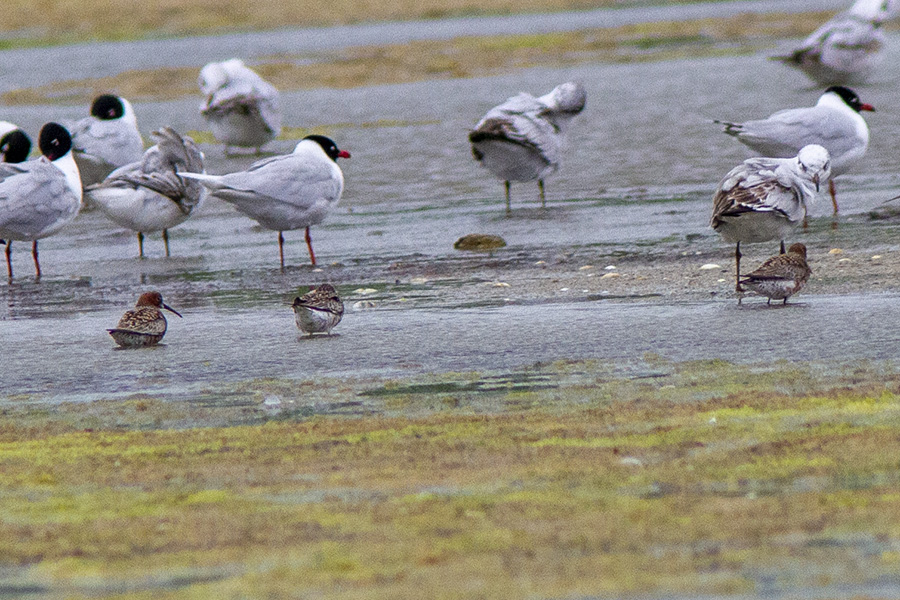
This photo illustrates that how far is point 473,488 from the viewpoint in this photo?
428cm

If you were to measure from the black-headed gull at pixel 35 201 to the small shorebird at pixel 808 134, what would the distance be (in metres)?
5.68

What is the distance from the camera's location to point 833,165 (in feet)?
38.3

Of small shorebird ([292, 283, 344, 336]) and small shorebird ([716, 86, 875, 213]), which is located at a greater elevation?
small shorebird ([716, 86, 875, 213])

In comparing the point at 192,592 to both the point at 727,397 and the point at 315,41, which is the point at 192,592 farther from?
the point at 315,41

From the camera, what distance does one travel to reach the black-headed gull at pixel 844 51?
21.4m

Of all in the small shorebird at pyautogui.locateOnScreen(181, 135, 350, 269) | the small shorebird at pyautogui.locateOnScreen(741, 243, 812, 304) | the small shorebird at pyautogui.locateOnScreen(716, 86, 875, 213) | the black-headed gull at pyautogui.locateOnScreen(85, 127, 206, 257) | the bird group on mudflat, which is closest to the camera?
the small shorebird at pyautogui.locateOnScreen(741, 243, 812, 304)

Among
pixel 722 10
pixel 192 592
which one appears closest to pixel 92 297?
pixel 192 592

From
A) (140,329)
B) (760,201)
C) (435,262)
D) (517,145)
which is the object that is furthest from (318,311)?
(517,145)

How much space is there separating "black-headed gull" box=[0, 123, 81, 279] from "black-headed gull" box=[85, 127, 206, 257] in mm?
309

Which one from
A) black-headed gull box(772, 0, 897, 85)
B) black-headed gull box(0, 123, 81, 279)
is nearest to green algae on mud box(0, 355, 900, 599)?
black-headed gull box(0, 123, 81, 279)

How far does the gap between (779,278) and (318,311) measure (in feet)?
8.30

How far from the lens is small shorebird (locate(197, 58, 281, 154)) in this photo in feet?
63.0

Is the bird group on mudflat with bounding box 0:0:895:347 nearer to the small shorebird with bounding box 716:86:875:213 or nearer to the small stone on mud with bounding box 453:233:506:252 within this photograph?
the small shorebird with bounding box 716:86:875:213

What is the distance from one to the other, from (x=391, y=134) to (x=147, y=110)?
7.68 meters
